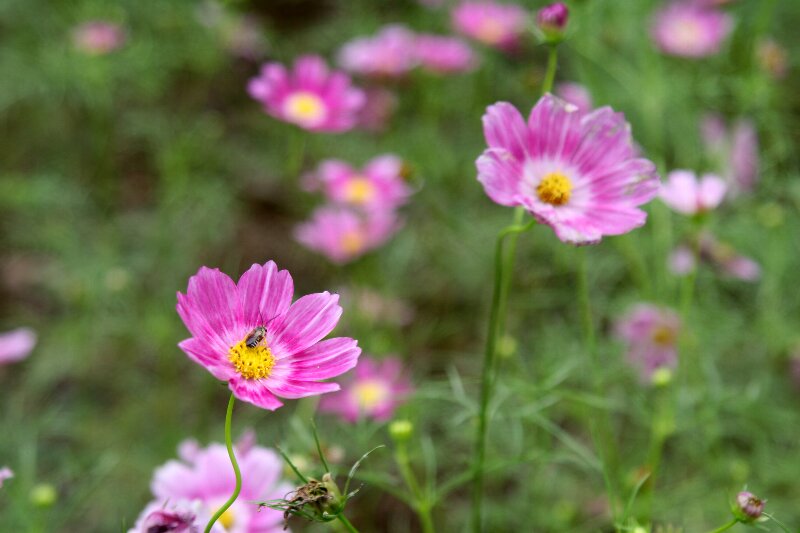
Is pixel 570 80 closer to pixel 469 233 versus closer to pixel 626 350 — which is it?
pixel 469 233

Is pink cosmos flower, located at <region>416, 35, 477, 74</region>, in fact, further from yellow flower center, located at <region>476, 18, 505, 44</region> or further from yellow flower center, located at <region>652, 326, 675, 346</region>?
yellow flower center, located at <region>652, 326, 675, 346</region>

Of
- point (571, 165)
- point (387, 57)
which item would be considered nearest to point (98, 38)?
point (387, 57)

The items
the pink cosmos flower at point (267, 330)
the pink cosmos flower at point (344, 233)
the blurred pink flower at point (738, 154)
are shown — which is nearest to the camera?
the pink cosmos flower at point (267, 330)

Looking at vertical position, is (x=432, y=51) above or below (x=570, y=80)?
below

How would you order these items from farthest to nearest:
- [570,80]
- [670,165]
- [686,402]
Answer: [570,80] < [670,165] < [686,402]

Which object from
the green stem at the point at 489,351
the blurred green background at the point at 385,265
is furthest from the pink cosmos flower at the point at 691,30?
the green stem at the point at 489,351

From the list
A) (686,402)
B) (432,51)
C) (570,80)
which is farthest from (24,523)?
(570,80)

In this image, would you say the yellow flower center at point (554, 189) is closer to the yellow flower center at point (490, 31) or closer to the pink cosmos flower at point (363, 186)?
the pink cosmos flower at point (363, 186)

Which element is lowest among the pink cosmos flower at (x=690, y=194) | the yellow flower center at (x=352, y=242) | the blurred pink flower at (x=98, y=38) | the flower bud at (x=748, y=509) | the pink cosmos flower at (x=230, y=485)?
the flower bud at (x=748, y=509)

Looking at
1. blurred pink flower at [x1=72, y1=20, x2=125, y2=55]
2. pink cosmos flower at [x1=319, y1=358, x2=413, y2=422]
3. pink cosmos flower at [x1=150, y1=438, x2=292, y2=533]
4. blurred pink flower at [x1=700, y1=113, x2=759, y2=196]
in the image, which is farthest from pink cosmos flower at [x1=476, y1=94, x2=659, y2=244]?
blurred pink flower at [x1=72, y1=20, x2=125, y2=55]
